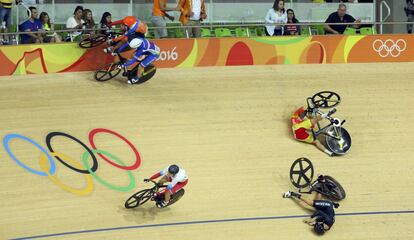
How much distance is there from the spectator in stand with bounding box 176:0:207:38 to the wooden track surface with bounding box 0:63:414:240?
0.79 metres

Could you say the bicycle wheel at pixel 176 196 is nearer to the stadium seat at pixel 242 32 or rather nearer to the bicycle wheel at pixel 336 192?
→ the bicycle wheel at pixel 336 192

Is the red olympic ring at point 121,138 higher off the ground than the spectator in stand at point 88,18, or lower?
lower

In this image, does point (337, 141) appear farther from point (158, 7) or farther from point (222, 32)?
point (158, 7)

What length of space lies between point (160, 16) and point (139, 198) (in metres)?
4.54

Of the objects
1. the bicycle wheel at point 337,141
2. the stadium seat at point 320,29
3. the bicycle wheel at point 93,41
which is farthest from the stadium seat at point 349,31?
the bicycle wheel at point 93,41

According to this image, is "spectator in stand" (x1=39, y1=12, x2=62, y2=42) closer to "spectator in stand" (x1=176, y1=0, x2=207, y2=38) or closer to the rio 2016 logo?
the rio 2016 logo

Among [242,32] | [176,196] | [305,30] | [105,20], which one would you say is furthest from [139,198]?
[305,30]

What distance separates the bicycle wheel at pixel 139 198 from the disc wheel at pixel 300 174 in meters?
2.22

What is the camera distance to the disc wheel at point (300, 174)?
11.6m

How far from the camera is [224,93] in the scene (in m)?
13.7

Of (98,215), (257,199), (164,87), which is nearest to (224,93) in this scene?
(164,87)

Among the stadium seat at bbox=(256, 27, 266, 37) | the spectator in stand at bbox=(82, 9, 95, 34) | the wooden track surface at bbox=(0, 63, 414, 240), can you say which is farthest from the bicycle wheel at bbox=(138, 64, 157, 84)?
the stadium seat at bbox=(256, 27, 266, 37)

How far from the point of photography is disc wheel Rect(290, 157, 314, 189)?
38.0 feet

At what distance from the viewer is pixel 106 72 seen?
13562 millimetres
